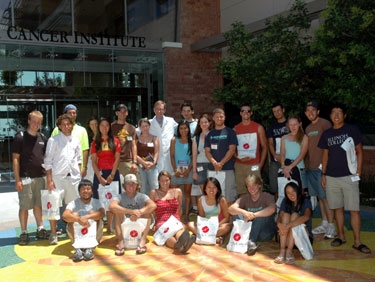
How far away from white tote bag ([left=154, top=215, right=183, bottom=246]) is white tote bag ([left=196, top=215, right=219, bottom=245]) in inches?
11.8

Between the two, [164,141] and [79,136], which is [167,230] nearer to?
[164,141]

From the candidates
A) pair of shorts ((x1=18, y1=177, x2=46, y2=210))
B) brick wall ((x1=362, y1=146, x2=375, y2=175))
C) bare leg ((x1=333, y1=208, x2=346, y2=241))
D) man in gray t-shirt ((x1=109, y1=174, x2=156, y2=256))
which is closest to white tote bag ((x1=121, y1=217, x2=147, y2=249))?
man in gray t-shirt ((x1=109, y1=174, x2=156, y2=256))

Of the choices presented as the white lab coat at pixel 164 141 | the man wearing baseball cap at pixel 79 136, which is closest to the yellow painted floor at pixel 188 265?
the man wearing baseball cap at pixel 79 136

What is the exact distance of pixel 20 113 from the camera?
12508 mm

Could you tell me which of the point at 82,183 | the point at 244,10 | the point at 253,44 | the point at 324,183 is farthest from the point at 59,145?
the point at 244,10

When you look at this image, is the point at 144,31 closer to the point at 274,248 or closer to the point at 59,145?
the point at 59,145

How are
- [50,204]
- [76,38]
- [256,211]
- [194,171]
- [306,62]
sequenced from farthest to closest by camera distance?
A: [76,38]
[306,62]
[194,171]
[50,204]
[256,211]

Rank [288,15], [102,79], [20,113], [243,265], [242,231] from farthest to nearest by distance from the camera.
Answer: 1. [102,79]
2. [20,113]
3. [288,15]
4. [242,231]
5. [243,265]

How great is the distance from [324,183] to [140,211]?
2.47m

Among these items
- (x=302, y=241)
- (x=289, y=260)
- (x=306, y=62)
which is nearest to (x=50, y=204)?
(x=289, y=260)

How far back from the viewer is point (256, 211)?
5.84 metres

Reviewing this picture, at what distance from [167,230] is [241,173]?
63.9 inches

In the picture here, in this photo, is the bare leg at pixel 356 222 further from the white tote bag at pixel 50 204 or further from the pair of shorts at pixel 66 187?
the white tote bag at pixel 50 204

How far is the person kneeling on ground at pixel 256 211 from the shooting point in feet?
18.7
